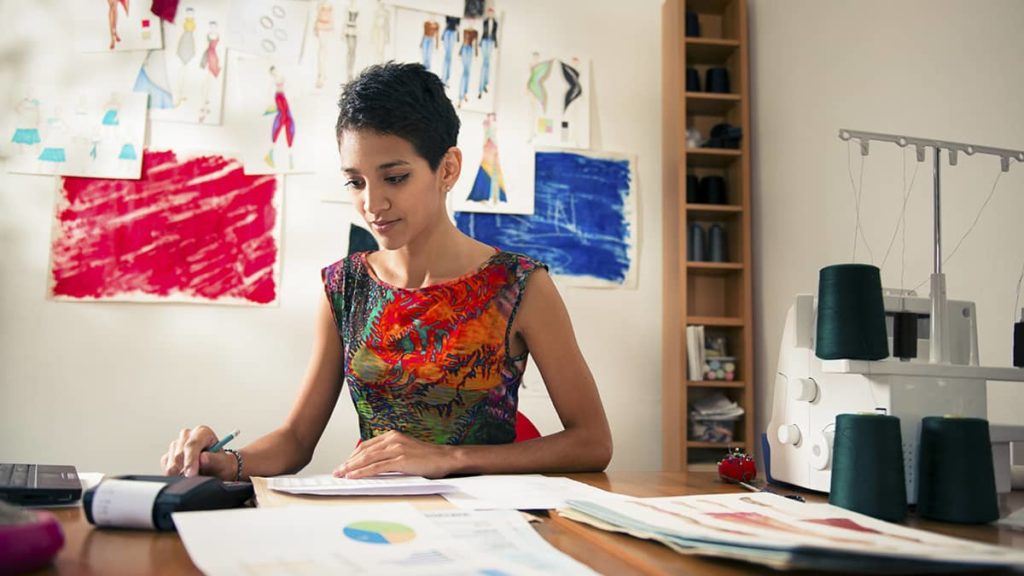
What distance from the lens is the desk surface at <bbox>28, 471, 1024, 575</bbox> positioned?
59 centimetres

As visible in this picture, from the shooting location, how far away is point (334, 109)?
9.67 feet

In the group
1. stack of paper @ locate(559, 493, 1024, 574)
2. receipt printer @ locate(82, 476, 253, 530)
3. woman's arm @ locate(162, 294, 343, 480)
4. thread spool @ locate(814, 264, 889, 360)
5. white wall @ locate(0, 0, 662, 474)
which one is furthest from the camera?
white wall @ locate(0, 0, 662, 474)

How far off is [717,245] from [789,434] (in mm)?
1903

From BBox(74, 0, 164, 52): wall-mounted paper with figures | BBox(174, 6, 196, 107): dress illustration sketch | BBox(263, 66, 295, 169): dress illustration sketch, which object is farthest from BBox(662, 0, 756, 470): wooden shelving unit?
BBox(74, 0, 164, 52): wall-mounted paper with figures

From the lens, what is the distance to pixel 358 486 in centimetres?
91

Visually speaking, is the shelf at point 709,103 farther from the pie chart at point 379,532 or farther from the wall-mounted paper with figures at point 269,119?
the pie chart at point 379,532

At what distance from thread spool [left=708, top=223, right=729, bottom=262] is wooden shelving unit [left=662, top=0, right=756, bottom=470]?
1.7 inches

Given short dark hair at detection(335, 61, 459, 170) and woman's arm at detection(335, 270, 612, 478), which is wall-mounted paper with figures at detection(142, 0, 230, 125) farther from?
woman's arm at detection(335, 270, 612, 478)

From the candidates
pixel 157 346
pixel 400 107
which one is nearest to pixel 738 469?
pixel 400 107

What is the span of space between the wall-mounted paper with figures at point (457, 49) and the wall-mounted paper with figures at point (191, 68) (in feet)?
2.18

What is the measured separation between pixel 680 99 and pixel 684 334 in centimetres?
88

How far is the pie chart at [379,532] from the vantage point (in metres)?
0.63

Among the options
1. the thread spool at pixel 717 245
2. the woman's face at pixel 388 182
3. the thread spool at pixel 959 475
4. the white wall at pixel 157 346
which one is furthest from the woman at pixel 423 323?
the thread spool at pixel 717 245

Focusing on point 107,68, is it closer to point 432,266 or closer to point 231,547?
point 432,266
